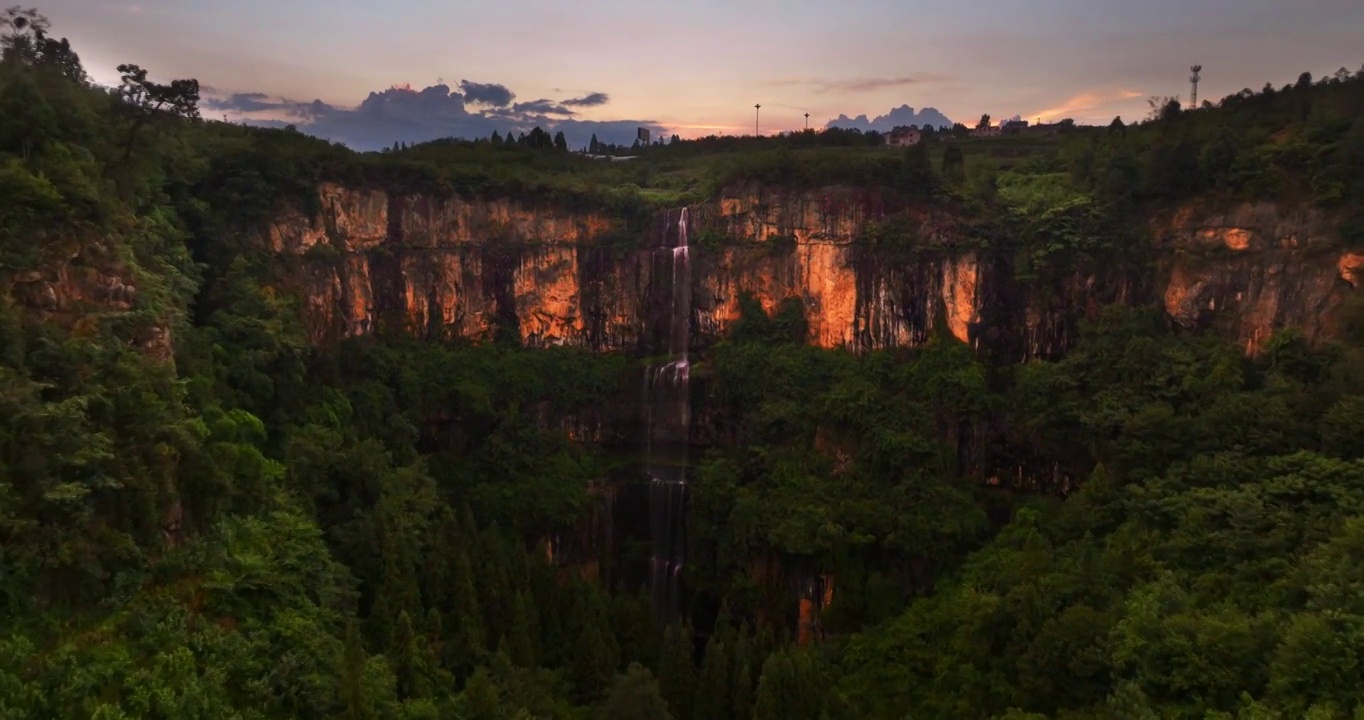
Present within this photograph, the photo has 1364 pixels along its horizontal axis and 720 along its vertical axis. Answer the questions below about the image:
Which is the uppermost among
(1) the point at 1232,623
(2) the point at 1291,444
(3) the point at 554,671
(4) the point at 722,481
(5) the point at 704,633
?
(2) the point at 1291,444

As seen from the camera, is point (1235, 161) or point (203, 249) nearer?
point (203, 249)

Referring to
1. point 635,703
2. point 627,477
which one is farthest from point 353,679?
point 627,477

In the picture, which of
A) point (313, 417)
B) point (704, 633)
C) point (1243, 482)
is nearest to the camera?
point (1243, 482)

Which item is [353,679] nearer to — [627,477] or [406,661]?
[406,661]

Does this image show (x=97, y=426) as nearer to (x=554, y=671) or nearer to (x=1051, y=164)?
(x=554, y=671)

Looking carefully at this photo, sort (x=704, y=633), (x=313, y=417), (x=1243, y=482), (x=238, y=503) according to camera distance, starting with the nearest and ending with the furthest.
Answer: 1. (x=238, y=503)
2. (x=1243, y=482)
3. (x=313, y=417)
4. (x=704, y=633)

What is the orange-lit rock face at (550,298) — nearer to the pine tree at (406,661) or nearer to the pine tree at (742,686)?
the pine tree at (742,686)

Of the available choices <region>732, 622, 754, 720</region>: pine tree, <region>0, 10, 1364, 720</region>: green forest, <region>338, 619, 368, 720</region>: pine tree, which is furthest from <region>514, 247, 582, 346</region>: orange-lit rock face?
<region>338, 619, 368, 720</region>: pine tree

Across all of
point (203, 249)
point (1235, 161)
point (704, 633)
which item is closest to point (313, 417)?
point (203, 249)
